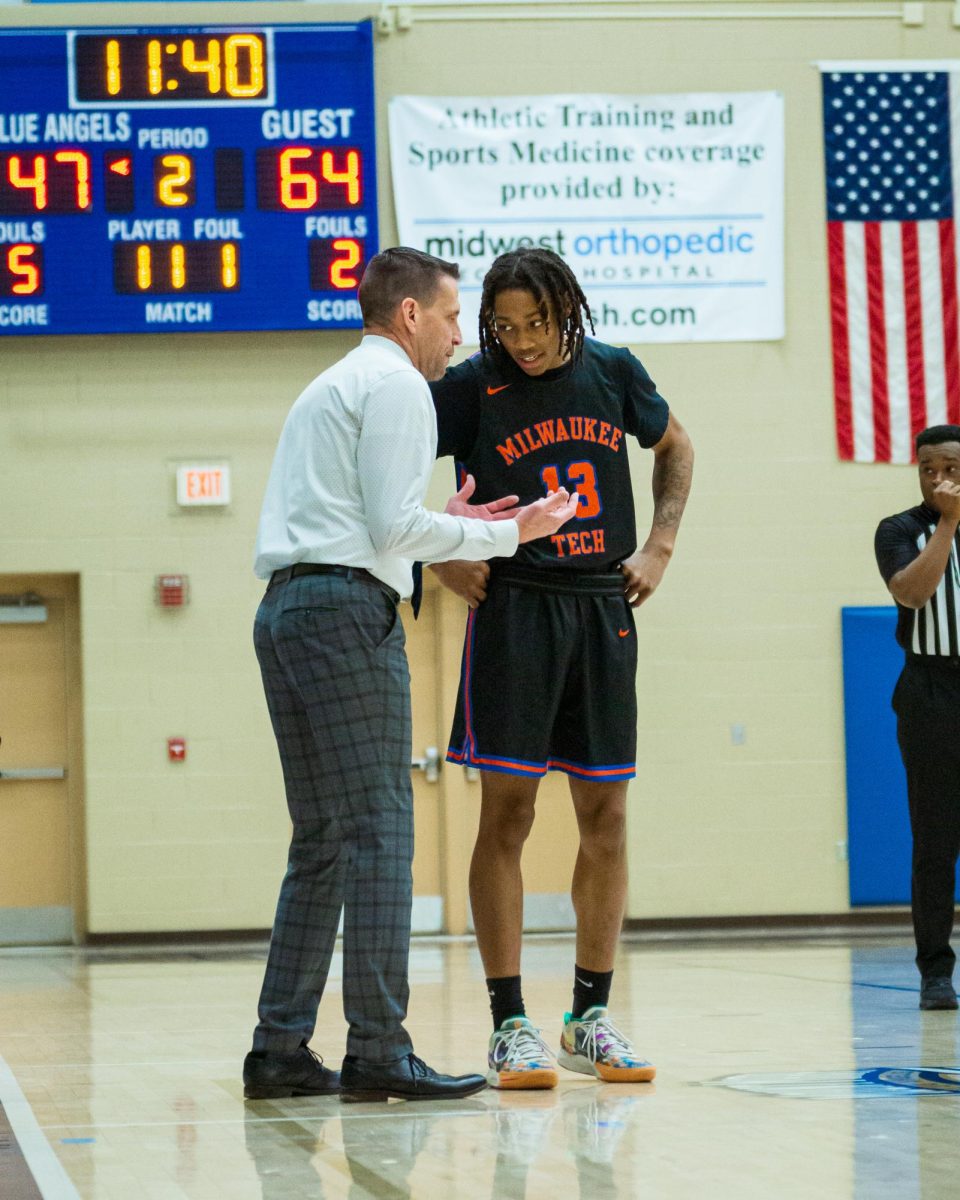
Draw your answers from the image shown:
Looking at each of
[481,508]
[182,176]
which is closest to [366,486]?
[481,508]

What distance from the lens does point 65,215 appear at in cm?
812

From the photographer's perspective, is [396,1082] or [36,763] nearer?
[396,1082]

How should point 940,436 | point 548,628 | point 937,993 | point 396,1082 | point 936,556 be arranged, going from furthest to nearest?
point 940,436 < point 936,556 < point 937,993 < point 548,628 < point 396,1082

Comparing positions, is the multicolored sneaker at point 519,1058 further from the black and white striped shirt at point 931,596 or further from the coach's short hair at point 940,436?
the coach's short hair at point 940,436

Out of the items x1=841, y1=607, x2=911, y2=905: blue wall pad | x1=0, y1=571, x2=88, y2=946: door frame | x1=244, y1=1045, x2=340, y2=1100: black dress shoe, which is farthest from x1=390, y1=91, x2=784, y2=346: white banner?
x1=244, y1=1045, x2=340, y2=1100: black dress shoe

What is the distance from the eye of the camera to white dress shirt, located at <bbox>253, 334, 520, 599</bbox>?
297cm

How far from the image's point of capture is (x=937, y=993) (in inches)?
170

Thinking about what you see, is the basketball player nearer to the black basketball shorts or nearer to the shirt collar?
the black basketball shorts

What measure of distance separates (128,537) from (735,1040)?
5446 millimetres

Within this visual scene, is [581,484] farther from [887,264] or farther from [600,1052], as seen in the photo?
[887,264]

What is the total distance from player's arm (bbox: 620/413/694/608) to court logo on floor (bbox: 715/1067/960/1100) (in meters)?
0.94

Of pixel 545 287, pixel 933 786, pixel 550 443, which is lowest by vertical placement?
pixel 933 786

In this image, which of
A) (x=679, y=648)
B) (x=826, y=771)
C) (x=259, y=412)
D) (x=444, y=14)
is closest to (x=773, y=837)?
(x=826, y=771)

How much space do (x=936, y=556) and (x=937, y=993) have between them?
3.70 feet
